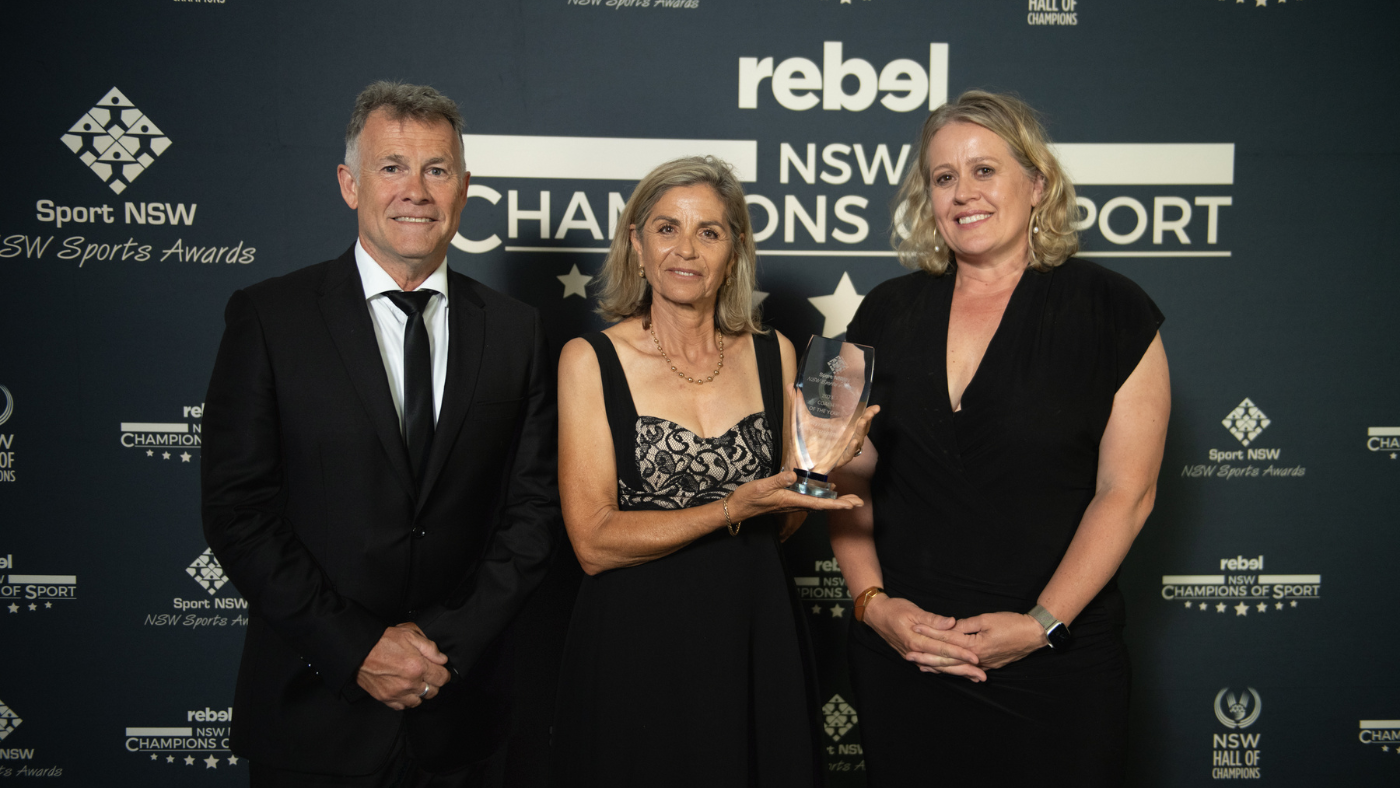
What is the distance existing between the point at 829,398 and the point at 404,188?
0.94 m

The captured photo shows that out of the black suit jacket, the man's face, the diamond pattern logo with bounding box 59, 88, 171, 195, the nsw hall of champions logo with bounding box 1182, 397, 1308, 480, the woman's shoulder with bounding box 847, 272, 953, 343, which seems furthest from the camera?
the nsw hall of champions logo with bounding box 1182, 397, 1308, 480

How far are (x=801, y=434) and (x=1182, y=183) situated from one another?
206 cm

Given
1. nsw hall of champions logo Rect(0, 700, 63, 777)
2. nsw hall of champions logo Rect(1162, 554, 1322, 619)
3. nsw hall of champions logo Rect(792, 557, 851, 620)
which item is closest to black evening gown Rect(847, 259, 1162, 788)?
nsw hall of champions logo Rect(792, 557, 851, 620)

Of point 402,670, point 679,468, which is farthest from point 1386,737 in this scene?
point 402,670

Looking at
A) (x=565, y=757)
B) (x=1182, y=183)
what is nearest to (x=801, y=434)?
(x=565, y=757)

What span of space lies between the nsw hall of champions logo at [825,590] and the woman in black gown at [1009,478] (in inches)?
39.4

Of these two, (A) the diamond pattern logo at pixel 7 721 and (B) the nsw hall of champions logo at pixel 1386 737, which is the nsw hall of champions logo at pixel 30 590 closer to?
(A) the diamond pattern logo at pixel 7 721

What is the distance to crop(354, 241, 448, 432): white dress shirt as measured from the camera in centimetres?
160

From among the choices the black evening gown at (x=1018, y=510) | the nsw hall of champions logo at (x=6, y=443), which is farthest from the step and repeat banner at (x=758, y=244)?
the black evening gown at (x=1018, y=510)

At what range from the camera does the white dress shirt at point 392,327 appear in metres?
1.60

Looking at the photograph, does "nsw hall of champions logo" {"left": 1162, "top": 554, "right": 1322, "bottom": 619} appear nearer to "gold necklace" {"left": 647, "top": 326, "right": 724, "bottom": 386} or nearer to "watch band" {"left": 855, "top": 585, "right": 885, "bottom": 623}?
"watch band" {"left": 855, "top": 585, "right": 885, "bottom": 623}

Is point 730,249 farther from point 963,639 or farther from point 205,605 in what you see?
point 205,605

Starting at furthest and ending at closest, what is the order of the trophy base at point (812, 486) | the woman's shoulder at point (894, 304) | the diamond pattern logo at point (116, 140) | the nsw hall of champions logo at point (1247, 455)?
the nsw hall of champions logo at point (1247, 455) → the diamond pattern logo at point (116, 140) → the woman's shoulder at point (894, 304) → the trophy base at point (812, 486)

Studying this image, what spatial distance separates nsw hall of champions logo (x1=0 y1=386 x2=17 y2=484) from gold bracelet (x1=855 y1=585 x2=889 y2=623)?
2.64 m
